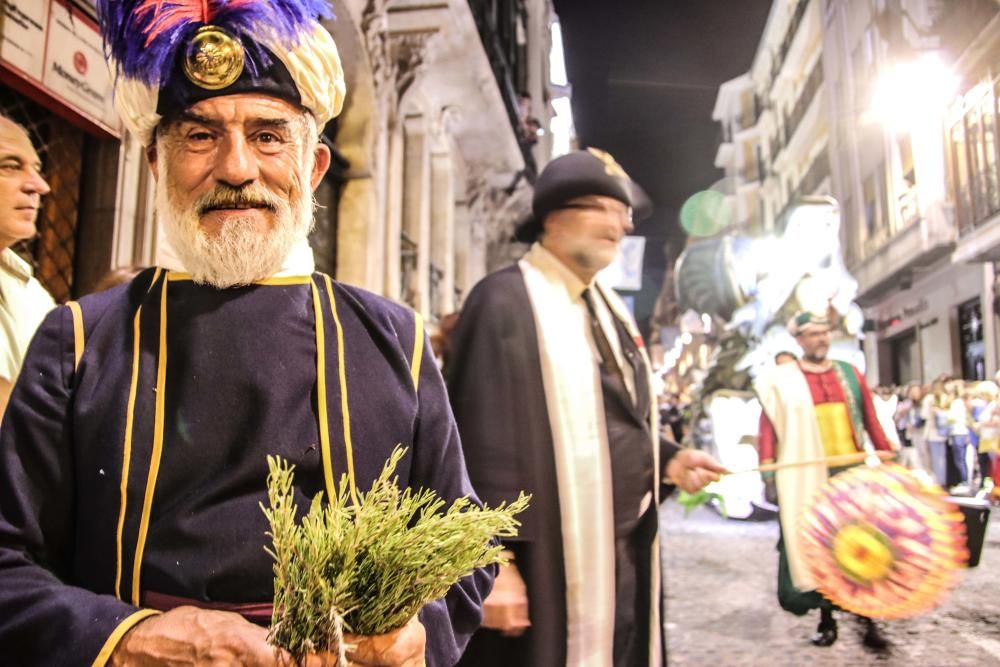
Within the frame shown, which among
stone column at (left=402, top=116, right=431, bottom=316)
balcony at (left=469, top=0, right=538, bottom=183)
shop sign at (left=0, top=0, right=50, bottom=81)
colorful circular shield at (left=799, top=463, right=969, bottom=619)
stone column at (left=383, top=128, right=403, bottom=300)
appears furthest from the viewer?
balcony at (left=469, top=0, right=538, bottom=183)

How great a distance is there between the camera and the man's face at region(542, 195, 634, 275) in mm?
3146

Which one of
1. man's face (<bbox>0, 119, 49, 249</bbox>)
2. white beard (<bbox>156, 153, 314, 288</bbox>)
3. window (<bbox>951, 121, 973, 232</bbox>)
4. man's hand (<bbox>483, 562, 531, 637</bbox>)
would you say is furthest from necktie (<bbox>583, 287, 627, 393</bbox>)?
window (<bbox>951, 121, 973, 232</bbox>)

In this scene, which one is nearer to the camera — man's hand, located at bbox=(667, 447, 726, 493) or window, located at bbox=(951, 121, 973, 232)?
man's hand, located at bbox=(667, 447, 726, 493)

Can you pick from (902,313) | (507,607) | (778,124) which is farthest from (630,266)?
(507,607)

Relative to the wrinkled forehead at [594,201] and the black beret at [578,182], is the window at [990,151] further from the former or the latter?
the wrinkled forehead at [594,201]

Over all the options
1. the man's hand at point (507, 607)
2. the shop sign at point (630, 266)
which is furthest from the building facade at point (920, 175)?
the shop sign at point (630, 266)

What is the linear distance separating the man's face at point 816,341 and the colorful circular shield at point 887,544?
7.75 ft

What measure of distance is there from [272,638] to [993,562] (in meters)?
4.45

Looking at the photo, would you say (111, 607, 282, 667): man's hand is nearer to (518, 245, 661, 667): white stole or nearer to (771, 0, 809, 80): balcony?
(518, 245, 661, 667): white stole

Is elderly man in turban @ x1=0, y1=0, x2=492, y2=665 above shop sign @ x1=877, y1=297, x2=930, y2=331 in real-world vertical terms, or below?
below

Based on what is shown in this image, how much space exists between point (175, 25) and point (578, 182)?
6.11 ft

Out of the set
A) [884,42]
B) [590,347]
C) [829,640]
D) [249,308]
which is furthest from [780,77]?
[249,308]

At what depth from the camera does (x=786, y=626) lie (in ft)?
19.1

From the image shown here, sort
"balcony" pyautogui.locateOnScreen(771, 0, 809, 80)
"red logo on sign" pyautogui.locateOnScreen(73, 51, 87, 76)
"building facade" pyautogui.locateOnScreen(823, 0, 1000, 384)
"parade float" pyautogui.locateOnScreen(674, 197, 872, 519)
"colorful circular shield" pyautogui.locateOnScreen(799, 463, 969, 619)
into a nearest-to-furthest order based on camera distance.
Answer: "colorful circular shield" pyautogui.locateOnScreen(799, 463, 969, 619) < "building facade" pyautogui.locateOnScreen(823, 0, 1000, 384) < "red logo on sign" pyautogui.locateOnScreen(73, 51, 87, 76) < "parade float" pyautogui.locateOnScreen(674, 197, 872, 519) < "balcony" pyautogui.locateOnScreen(771, 0, 809, 80)
